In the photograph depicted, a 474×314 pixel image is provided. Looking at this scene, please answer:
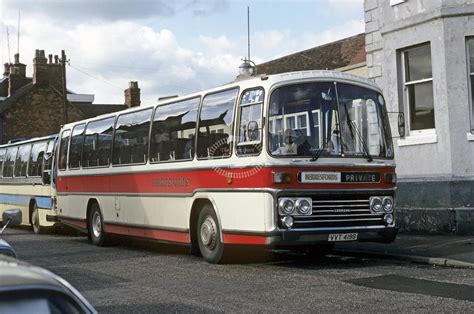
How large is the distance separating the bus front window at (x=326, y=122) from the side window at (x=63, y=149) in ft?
30.7

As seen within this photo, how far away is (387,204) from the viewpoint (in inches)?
417

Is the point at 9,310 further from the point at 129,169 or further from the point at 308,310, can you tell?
the point at 129,169

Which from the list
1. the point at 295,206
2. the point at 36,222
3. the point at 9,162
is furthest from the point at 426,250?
the point at 9,162

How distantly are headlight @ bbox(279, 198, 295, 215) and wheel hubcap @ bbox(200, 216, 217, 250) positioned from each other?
1.59 m

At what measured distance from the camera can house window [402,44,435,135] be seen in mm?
15211

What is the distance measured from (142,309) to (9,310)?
15.0 ft

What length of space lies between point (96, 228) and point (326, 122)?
7.57m

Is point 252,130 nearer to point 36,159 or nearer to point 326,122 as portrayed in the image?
point 326,122

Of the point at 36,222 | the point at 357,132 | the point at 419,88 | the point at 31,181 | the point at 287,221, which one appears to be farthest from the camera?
the point at 31,181

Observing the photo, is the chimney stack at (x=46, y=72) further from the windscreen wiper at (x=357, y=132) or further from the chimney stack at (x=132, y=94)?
the windscreen wiper at (x=357, y=132)

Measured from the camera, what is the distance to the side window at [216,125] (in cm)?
1052

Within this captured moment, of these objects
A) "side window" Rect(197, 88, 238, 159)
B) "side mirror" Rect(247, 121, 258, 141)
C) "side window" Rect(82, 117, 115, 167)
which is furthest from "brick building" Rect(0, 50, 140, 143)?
"side mirror" Rect(247, 121, 258, 141)

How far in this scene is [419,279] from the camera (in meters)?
8.81

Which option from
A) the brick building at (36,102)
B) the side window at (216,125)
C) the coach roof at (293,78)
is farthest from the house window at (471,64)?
the brick building at (36,102)
